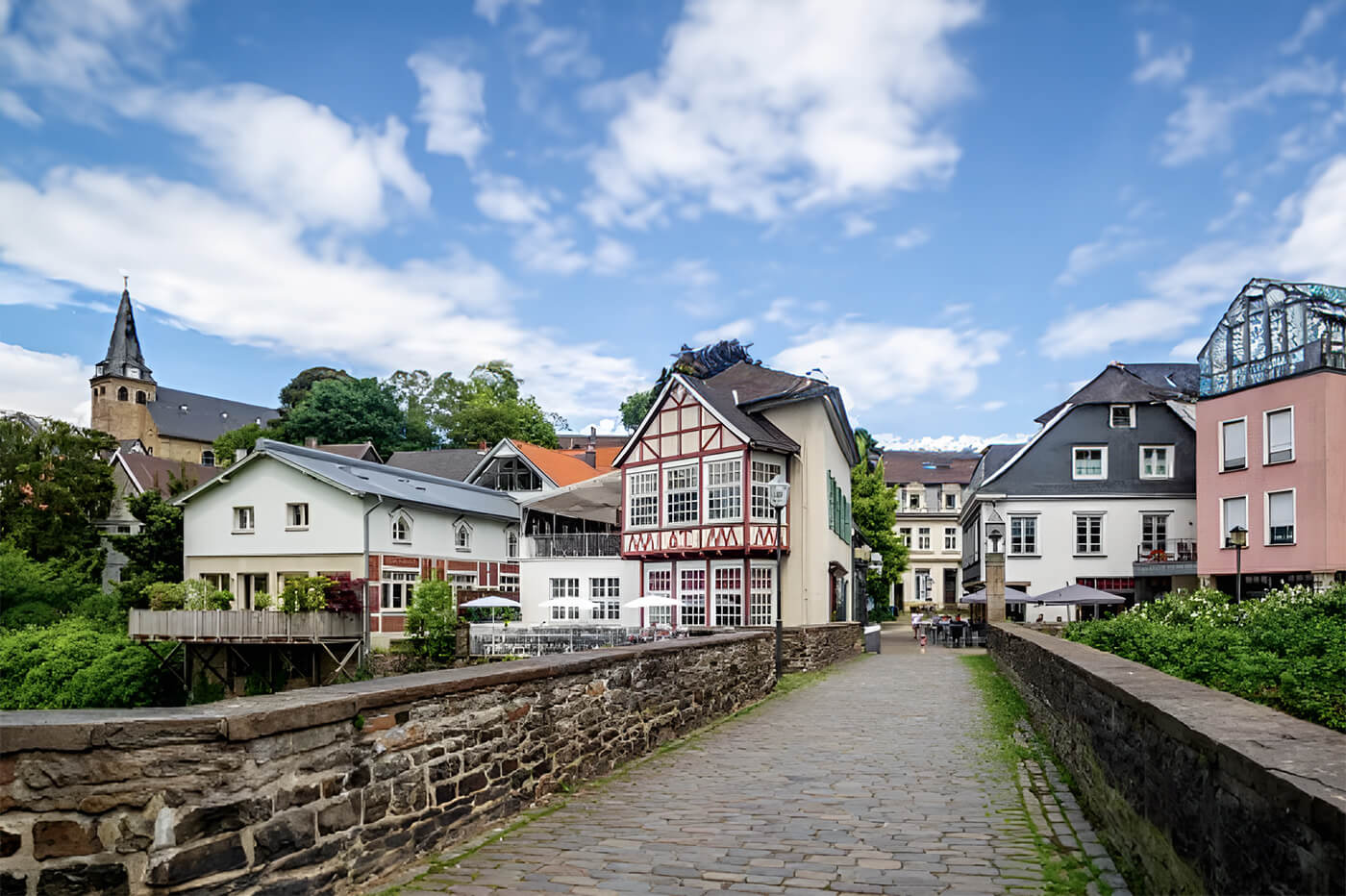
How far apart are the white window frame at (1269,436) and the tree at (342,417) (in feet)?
179

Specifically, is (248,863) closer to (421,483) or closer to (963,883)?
(963,883)

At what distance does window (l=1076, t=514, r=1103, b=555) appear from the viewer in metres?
36.8

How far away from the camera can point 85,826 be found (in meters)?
4.05

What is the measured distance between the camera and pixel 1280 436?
31156 mm

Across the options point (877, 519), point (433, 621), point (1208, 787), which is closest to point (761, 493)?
point (433, 621)

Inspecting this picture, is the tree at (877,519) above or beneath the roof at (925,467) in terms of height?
beneath

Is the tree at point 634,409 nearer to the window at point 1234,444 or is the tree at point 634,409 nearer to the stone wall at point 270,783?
the window at point 1234,444

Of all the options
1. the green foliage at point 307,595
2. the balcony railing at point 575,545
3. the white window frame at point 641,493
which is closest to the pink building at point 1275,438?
the white window frame at point 641,493

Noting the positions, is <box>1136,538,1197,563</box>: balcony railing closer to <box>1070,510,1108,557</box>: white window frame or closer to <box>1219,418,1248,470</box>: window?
<box>1070,510,1108,557</box>: white window frame

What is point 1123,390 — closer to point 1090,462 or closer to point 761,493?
point 1090,462

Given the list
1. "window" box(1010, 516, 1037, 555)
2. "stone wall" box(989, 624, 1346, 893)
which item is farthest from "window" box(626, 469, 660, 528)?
"stone wall" box(989, 624, 1346, 893)

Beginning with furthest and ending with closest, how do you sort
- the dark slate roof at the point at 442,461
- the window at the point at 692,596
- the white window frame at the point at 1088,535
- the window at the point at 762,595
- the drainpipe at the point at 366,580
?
the dark slate roof at the point at 442,461
the white window frame at the point at 1088,535
the drainpipe at the point at 366,580
the window at the point at 692,596
the window at the point at 762,595

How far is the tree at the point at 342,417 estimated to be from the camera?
70188 millimetres

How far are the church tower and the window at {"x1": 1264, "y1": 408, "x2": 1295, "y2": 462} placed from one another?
88.7 metres
